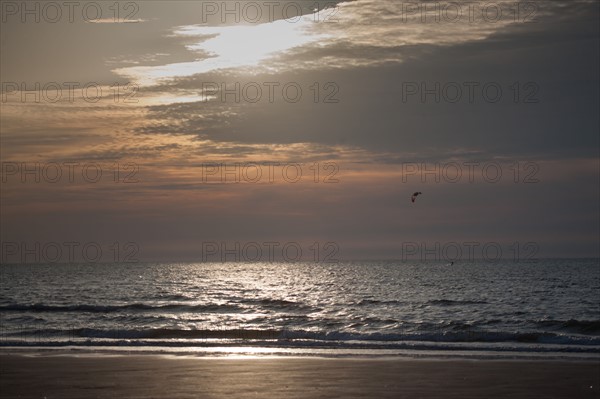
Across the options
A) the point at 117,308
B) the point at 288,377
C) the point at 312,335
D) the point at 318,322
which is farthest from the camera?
the point at 117,308

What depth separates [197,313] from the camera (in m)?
53.3

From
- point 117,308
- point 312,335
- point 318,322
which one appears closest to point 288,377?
point 312,335

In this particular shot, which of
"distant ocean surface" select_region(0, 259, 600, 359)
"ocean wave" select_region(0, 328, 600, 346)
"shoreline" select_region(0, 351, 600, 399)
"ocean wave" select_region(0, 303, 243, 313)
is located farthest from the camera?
"ocean wave" select_region(0, 303, 243, 313)

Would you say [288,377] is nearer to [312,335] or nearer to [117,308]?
[312,335]

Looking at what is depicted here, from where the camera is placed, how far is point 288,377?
21.2 metres

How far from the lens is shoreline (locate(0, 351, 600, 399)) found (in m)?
18.9

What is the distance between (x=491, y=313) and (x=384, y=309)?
8.02m

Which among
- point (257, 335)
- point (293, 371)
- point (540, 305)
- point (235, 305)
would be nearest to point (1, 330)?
point (257, 335)

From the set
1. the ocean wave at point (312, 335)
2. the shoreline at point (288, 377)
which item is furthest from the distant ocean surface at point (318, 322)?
the shoreline at point (288, 377)

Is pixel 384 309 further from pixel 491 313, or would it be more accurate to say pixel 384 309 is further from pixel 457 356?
pixel 457 356

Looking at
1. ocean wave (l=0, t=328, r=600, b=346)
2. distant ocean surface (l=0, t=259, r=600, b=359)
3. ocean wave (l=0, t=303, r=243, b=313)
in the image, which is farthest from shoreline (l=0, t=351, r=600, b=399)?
ocean wave (l=0, t=303, r=243, b=313)

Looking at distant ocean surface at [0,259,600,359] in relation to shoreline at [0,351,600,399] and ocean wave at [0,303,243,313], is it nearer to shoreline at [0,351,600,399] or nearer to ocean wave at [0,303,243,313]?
ocean wave at [0,303,243,313]

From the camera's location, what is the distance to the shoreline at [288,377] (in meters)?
18.9

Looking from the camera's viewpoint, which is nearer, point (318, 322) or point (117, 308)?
point (318, 322)
